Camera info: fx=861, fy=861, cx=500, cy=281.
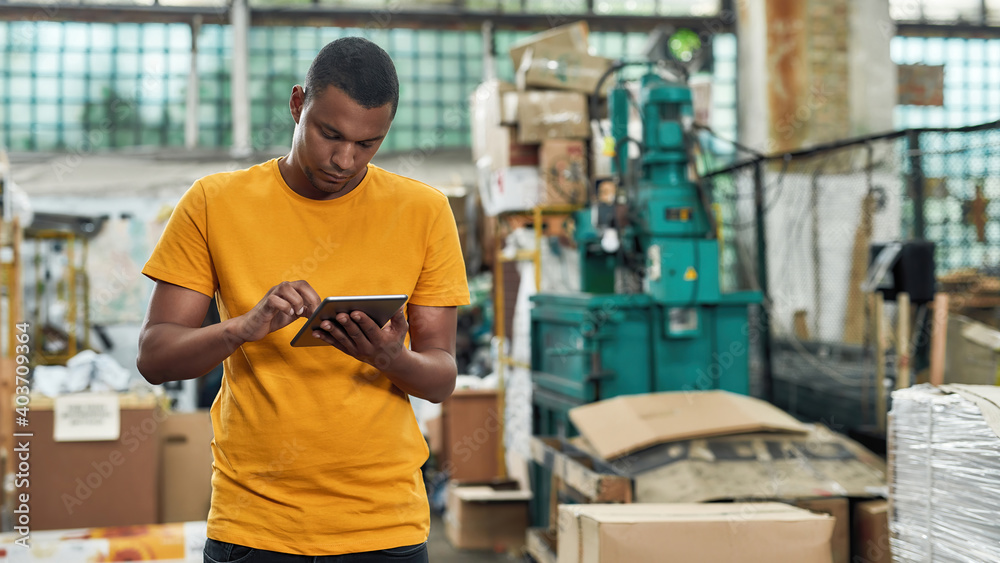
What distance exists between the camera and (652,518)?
2.28 metres

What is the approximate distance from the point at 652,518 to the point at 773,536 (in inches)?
12.4

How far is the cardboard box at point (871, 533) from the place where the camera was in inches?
107

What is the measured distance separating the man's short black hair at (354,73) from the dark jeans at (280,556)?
0.63 m

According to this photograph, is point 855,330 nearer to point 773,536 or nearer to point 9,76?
point 773,536

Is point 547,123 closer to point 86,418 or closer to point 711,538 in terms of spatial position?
point 86,418

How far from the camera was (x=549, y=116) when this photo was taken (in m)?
4.85

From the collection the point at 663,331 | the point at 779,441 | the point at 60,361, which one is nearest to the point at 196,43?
the point at 60,361

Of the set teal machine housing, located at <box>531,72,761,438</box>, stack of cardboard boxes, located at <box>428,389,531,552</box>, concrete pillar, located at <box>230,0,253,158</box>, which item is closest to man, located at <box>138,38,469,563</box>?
teal machine housing, located at <box>531,72,761,438</box>

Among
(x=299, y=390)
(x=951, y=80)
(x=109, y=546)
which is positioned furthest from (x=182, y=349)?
(x=951, y=80)

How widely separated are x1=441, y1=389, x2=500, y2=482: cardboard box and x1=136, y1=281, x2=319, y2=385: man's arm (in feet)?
14.2

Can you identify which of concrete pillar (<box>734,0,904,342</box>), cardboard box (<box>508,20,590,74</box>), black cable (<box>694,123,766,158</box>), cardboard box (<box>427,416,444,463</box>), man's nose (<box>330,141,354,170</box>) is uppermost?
concrete pillar (<box>734,0,904,342</box>)

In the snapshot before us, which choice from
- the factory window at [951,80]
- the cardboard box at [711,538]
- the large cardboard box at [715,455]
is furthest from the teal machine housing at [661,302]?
the factory window at [951,80]

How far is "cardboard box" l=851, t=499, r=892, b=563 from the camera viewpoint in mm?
2713

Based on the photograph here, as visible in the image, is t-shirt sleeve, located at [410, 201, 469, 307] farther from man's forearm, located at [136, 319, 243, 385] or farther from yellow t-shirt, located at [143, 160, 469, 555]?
man's forearm, located at [136, 319, 243, 385]
